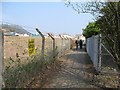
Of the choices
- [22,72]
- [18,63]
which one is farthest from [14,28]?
[22,72]

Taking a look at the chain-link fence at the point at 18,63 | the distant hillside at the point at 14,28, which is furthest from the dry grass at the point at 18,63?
the distant hillside at the point at 14,28

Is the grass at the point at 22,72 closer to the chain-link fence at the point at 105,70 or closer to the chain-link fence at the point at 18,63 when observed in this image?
the chain-link fence at the point at 18,63

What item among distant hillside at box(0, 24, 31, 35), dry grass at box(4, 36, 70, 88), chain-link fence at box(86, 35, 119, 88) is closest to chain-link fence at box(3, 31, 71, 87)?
dry grass at box(4, 36, 70, 88)

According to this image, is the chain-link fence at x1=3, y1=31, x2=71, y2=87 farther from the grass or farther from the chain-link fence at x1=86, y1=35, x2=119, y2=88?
the chain-link fence at x1=86, y1=35, x2=119, y2=88

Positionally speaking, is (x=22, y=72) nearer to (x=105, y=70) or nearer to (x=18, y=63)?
(x=18, y=63)

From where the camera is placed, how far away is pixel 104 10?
7.89 m

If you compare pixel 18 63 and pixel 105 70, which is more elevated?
pixel 18 63

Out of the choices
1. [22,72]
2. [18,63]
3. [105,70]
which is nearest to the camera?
[18,63]

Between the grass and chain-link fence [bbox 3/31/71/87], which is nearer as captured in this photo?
the grass

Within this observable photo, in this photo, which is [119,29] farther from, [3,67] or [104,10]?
[3,67]

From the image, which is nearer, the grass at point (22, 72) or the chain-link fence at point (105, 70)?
the grass at point (22, 72)

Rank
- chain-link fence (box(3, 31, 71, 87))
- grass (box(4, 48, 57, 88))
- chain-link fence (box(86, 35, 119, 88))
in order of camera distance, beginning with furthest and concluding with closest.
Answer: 1. chain-link fence (box(86, 35, 119, 88))
2. chain-link fence (box(3, 31, 71, 87))
3. grass (box(4, 48, 57, 88))

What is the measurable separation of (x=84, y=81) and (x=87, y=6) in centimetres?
285

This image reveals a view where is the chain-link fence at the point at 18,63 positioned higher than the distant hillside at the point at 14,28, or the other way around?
the distant hillside at the point at 14,28
